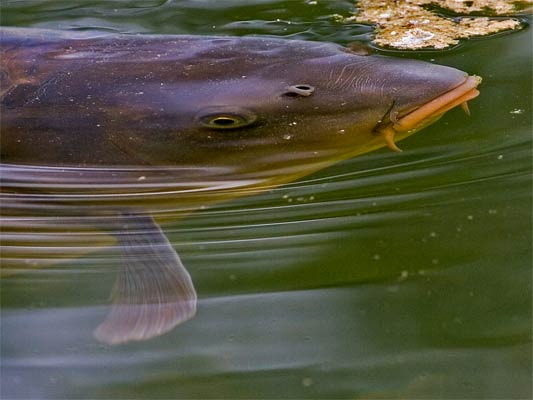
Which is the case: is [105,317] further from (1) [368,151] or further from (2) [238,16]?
(2) [238,16]

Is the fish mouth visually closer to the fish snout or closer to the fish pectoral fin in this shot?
the fish snout

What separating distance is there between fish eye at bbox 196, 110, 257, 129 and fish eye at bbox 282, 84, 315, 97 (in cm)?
9

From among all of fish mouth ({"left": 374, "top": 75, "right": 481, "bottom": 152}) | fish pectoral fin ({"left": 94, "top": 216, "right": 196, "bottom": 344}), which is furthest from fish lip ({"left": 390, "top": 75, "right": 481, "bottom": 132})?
fish pectoral fin ({"left": 94, "top": 216, "right": 196, "bottom": 344})

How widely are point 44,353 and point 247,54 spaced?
813mm

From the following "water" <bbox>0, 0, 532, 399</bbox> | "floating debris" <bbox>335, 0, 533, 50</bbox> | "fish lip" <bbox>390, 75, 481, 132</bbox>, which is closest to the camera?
"water" <bbox>0, 0, 532, 399</bbox>

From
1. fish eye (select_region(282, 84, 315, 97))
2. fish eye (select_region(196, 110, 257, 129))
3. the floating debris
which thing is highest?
fish eye (select_region(282, 84, 315, 97))

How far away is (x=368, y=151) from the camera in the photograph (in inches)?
74.3

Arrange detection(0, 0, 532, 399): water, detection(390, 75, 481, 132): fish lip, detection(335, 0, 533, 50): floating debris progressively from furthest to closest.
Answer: detection(335, 0, 533, 50): floating debris
detection(390, 75, 481, 132): fish lip
detection(0, 0, 532, 399): water

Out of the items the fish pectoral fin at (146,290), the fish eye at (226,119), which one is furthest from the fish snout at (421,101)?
the fish pectoral fin at (146,290)

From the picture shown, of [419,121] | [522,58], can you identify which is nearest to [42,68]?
[419,121]

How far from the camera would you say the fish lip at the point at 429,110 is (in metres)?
1.80

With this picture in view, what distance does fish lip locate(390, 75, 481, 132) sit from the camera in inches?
71.0

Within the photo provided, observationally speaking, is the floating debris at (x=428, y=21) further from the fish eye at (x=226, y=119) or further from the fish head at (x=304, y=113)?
the fish eye at (x=226, y=119)

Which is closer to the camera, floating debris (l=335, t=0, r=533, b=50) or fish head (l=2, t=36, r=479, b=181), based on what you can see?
fish head (l=2, t=36, r=479, b=181)
